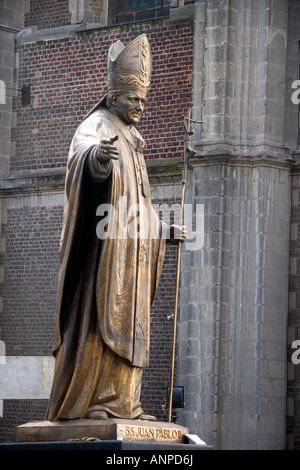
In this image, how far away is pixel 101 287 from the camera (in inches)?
309

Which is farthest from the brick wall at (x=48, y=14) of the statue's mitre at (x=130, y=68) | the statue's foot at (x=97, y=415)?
the statue's foot at (x=97, y=415)

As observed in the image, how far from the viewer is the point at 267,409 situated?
716 inches

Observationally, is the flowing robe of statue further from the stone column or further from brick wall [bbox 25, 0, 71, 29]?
brick wall [bbox 25, 0, 71, 29]

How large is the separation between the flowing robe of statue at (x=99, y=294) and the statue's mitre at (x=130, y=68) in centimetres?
39

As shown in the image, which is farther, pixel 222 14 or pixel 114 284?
pixel 222 14

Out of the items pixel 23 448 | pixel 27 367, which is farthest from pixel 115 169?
pixel 27 367

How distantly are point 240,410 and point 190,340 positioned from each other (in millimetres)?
1157

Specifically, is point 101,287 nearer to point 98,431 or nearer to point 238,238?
point 98,431

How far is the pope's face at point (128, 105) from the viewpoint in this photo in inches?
329

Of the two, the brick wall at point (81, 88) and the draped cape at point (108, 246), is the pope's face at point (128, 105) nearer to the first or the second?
the draped cape at point (108, 246)

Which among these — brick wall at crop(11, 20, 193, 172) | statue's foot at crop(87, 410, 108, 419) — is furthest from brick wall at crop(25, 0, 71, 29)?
statue's foot at crop(87, 410, 108, 419)

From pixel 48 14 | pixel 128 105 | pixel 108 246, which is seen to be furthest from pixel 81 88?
pixel 108 246

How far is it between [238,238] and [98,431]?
1123 cm
